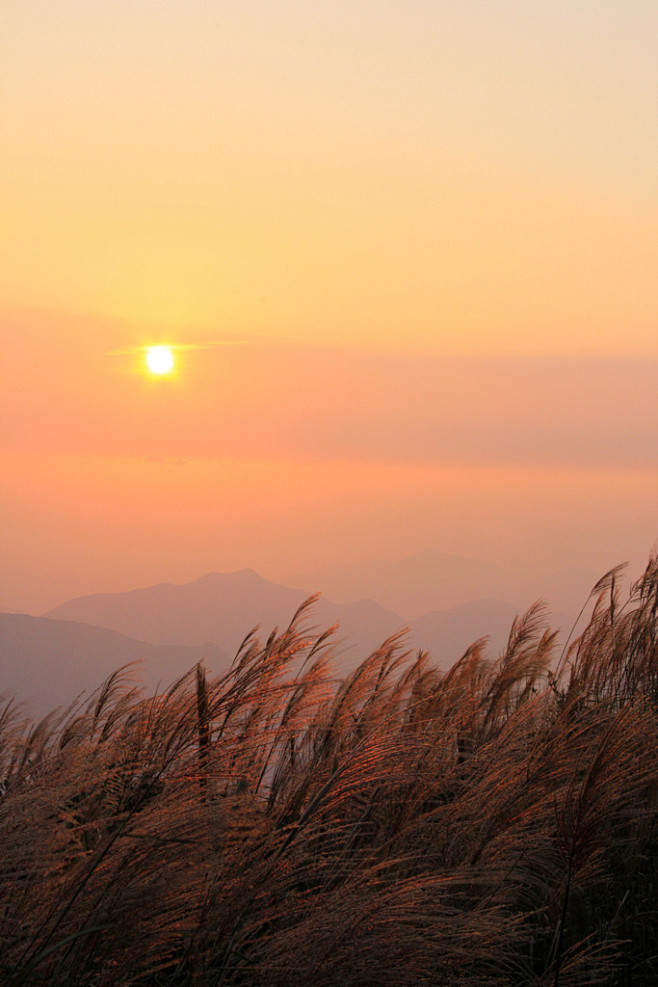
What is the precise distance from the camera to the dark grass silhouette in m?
2.02

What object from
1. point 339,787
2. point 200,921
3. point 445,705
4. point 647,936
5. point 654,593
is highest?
point 654,593

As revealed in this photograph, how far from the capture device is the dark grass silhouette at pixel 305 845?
6.64ft

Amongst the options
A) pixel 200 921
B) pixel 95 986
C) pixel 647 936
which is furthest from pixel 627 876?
pixel 95 986

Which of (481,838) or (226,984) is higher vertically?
(481,838)

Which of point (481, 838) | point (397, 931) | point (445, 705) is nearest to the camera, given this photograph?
point (397, 931)

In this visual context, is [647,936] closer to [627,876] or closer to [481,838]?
[627,876]

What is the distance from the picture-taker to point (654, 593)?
5.38 metres

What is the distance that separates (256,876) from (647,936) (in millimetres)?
1535

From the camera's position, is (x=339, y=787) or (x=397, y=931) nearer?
(x=397, y=931)

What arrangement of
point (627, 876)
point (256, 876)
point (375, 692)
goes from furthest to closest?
1. point (375, 692)
2. point (627, 876)
3. point (256, 876)

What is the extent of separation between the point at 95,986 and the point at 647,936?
72.1 inches

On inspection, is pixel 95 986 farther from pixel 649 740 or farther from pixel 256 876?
pixel 649 740

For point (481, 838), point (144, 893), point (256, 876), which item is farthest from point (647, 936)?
point (144, 893)

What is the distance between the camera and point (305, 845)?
234 centimetres
